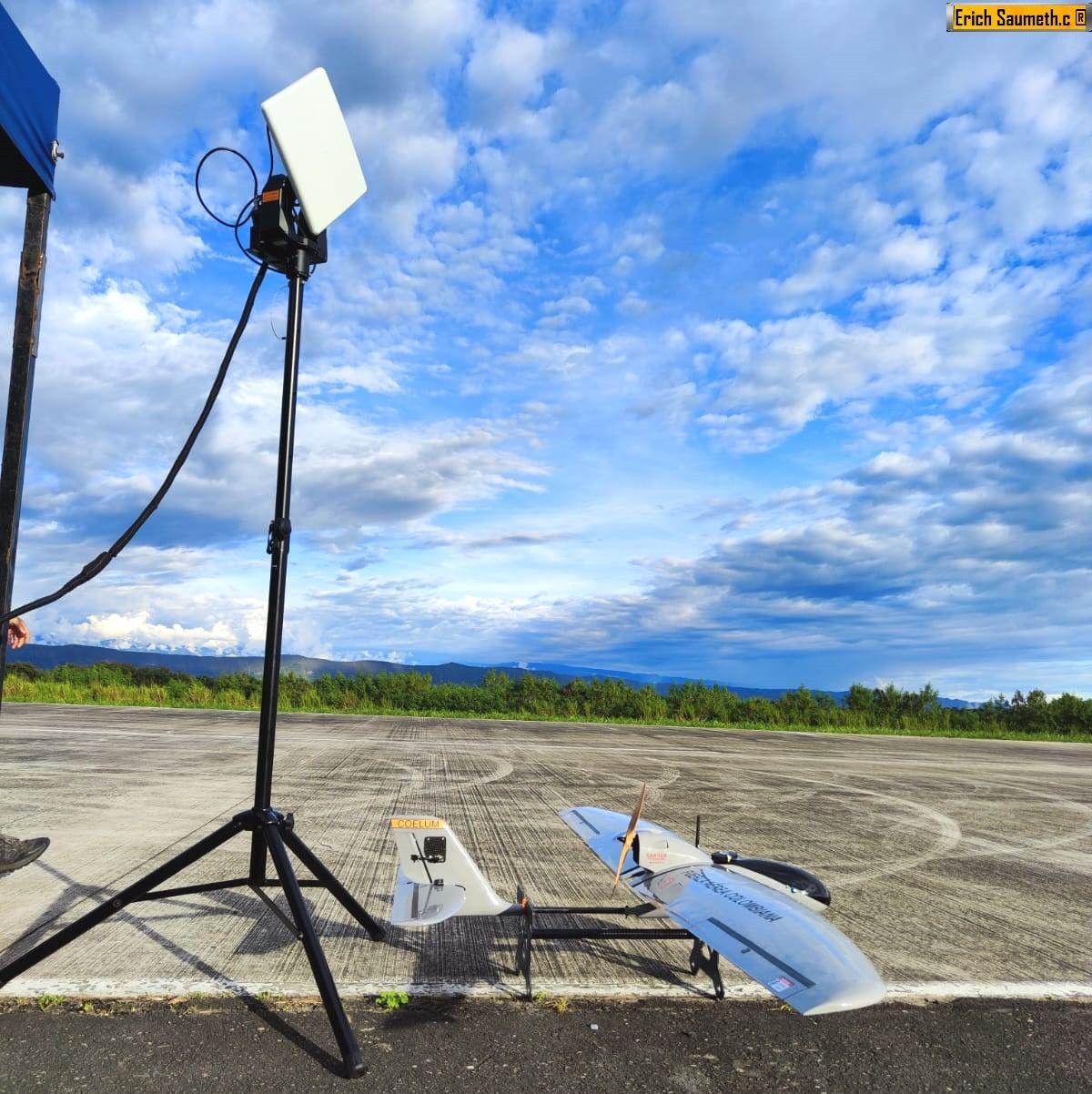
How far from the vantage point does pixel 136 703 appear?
23.0m

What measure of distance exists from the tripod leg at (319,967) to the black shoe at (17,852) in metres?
1.87

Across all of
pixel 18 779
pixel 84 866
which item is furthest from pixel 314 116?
pixel 18 779

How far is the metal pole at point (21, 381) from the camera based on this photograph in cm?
443

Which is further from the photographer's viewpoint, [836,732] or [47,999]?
[836,732]

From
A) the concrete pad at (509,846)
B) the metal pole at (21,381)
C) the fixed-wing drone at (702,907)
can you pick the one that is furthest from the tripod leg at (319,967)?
the metal pole at (21,381)

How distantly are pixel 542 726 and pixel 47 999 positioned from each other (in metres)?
17.9

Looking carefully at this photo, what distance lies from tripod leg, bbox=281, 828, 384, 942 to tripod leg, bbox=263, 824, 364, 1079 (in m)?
0.06

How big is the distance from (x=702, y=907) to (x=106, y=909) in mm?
2755

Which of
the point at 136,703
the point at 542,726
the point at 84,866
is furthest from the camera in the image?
the point at 136,703

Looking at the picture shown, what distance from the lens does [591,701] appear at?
93.7 ft

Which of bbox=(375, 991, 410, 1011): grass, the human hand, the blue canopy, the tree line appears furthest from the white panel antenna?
the tree line

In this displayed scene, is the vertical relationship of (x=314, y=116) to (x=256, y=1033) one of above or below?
above

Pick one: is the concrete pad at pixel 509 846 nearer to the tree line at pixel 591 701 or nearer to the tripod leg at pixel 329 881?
the tripod leg at pixel 329 881

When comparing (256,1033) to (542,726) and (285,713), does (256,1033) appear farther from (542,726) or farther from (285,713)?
(285,713)
